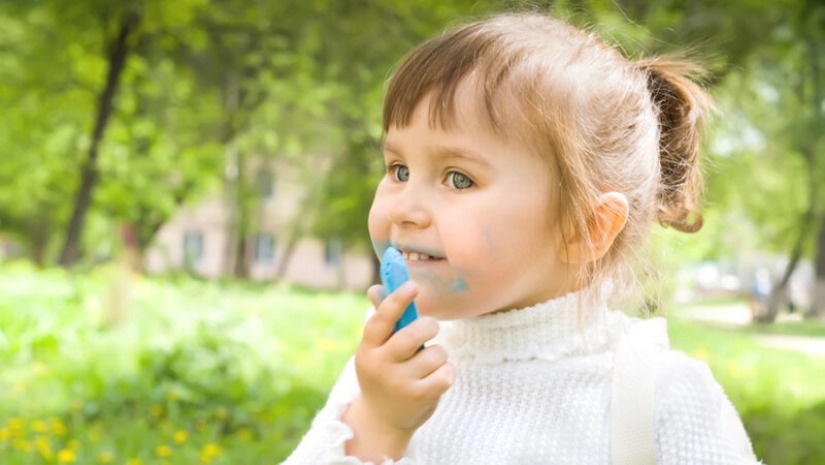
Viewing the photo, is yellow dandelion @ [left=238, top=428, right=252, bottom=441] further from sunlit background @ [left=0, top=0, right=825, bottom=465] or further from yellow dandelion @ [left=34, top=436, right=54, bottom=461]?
yellow dandelion @ [left=34, top=436, right=54, bottom=461]

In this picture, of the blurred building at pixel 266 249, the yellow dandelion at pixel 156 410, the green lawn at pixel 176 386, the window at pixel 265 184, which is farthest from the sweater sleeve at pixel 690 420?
the blurred building at pixel 266 249

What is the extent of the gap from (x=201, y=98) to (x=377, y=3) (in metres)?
7.78

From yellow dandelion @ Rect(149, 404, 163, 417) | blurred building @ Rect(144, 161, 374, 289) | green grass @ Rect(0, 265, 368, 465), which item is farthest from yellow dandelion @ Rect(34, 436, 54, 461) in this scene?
blurred building @ Rect(144, 161, 374, 289)

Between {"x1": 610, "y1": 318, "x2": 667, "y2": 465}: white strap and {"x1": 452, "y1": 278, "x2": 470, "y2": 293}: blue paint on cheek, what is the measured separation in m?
0.30

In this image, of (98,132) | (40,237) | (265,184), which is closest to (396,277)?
(98,132)

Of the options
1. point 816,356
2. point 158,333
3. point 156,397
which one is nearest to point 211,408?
point 156,397

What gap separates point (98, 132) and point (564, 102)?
42.2 feet

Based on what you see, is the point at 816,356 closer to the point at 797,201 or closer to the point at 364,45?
the point at 364,45

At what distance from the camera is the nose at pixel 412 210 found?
52.4 inches

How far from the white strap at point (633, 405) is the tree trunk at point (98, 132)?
11.9m

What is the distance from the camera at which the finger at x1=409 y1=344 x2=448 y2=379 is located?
123 centimetres

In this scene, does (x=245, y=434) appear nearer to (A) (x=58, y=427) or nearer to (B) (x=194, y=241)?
(A) (x=58, y=427)

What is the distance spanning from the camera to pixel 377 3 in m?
9.57

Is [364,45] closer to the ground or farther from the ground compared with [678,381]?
farther from the ground
